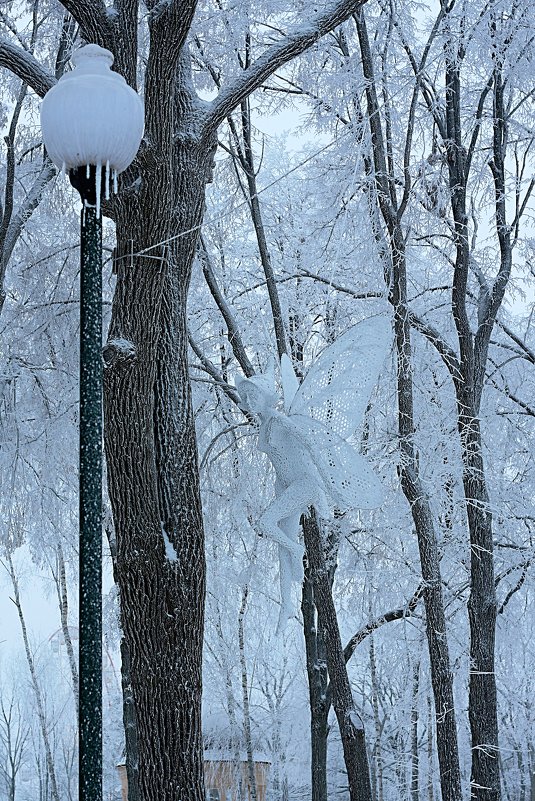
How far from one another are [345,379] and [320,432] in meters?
0.30

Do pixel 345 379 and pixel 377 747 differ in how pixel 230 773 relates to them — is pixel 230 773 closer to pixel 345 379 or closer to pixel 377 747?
pixel 377 747

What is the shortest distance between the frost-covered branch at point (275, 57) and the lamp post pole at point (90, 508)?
2066 mm

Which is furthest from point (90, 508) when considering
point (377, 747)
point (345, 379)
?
point (377, 747)

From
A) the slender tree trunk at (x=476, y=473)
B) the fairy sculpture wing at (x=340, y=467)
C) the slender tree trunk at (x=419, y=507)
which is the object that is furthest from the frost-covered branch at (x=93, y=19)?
the slender tree trunk at (x=476, y=473)

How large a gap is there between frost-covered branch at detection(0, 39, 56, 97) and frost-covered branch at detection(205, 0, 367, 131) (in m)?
0.90

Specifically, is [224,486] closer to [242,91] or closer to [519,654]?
[519,654]

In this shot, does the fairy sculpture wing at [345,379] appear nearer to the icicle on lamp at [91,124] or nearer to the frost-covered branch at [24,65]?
the icicle on lamp at [91,124]

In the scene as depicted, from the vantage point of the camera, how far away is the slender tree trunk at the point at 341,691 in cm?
891

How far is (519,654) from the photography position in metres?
11.8

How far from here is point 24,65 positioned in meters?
5.03

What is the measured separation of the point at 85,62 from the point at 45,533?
8.71m

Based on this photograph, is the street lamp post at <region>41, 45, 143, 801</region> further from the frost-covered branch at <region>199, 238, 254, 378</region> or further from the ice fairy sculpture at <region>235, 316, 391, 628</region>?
the frost-covered branch at <region>199, 238, 254, 378</region>

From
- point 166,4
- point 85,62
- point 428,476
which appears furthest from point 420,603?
point 85,62

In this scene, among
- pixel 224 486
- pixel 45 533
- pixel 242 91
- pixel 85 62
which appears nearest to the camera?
pixel 85 62
